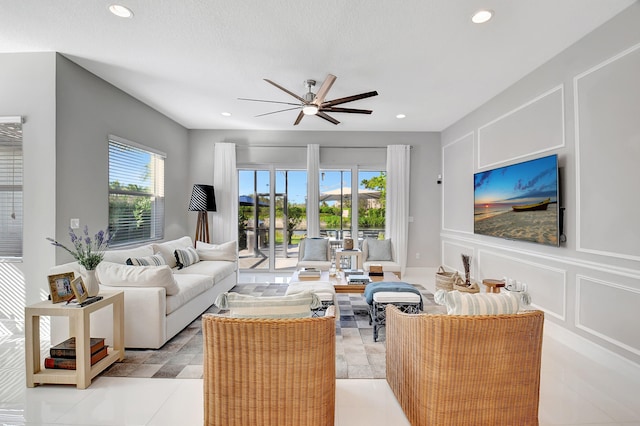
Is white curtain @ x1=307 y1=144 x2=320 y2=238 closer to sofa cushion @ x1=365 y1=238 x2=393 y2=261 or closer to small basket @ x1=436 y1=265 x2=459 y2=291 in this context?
sofa cushion @ x1=365 y1=238 x2=393 y2=261

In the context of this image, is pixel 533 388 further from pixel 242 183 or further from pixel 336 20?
pixel 242 183

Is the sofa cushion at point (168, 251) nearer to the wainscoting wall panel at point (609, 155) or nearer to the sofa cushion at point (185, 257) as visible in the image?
the sofa cushion at point (185, 257)

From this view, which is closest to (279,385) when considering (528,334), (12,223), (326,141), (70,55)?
(528,334)

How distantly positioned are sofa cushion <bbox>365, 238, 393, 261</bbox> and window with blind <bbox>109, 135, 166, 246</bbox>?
11.8ft

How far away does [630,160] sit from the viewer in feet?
7.45

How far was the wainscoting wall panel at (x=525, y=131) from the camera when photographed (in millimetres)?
2991

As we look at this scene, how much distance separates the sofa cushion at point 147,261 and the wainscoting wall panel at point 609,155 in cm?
441

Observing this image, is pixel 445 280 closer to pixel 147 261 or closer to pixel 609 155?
pixel 609 155

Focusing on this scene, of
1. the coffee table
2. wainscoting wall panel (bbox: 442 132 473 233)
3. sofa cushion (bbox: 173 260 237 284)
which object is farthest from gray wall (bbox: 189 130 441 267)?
the coffee table

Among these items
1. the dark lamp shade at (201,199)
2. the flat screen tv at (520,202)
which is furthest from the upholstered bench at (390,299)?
the dark lamp shade at (201,199)

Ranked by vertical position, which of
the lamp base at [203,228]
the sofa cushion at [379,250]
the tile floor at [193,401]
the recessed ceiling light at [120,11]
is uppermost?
the recessed ceiling light at [120,11]

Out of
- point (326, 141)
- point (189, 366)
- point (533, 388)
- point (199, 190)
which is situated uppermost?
point (326, 141)

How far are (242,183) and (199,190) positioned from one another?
3.13ft

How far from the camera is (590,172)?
2605 mm
